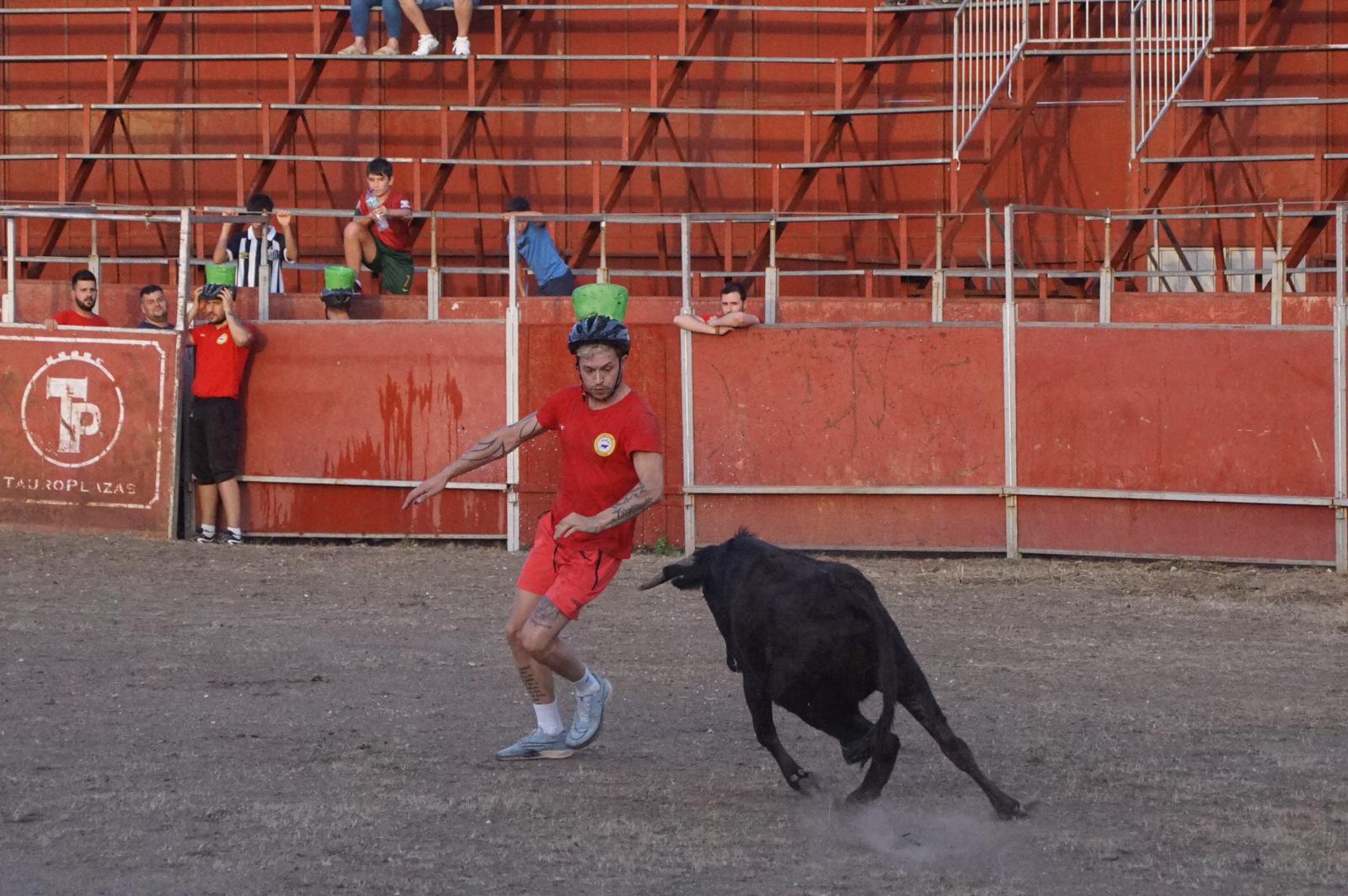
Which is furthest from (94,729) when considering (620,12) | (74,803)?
(620,12)

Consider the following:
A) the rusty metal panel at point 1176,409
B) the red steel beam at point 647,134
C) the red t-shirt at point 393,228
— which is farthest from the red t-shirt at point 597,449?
the red steel beam at point 647,134

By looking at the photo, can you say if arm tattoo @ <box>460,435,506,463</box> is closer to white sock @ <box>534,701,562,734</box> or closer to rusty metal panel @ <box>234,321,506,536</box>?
white sock @ <box>534,701,562,734</box>

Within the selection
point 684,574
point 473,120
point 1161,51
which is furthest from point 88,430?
point 1161,51

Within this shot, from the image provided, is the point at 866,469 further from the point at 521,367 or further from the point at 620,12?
the point at 620,12

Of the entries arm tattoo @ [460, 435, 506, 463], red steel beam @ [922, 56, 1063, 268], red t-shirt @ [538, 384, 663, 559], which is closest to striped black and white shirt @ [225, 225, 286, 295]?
red steel beam @ [922, 56, 1063, 268]

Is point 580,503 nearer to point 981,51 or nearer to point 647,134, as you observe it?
point 647,134

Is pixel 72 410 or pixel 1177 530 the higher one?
pixel 72 410

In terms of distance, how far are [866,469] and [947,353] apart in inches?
36.7

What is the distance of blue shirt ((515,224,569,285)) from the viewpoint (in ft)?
46.9

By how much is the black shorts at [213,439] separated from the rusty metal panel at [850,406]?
3.27m

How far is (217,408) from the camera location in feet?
42.4

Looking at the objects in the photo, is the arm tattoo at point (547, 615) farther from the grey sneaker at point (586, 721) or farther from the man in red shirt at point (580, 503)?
the grey sneaker at point (586, 721)

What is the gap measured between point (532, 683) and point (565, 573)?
0.48m

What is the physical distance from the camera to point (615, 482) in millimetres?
6641
